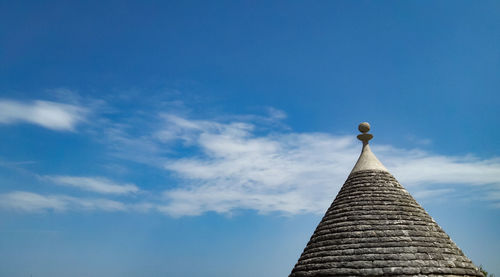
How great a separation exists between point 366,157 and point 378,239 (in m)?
3.42

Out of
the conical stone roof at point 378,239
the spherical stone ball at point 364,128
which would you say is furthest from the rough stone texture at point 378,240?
the spherical stone ball at point 364,128

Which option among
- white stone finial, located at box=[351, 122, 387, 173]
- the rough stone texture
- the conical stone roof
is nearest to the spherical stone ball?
white stone finial, located at box=[351, 122, 387, 173]

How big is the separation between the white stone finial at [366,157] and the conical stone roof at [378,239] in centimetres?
20

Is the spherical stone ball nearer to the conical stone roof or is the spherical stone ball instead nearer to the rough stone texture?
the conical stone roof

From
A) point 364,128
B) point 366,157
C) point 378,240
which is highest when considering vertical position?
point 364,128

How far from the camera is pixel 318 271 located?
33.4 feet

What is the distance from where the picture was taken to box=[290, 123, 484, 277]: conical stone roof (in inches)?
380

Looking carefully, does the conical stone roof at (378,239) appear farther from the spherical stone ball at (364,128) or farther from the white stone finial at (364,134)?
the spherical stone ball at (364,128)

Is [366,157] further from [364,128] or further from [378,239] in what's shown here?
[378,239]

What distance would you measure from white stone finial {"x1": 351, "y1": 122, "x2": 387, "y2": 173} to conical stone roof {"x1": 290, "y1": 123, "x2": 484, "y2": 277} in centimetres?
20

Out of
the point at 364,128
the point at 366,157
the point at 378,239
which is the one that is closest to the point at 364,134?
the point at 364,128

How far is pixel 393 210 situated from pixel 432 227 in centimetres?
108

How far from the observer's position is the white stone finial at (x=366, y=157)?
12.8 m

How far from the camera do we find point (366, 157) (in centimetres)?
1305
